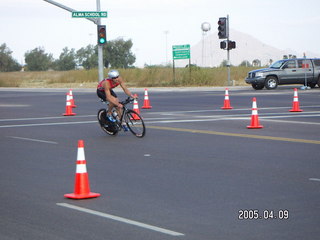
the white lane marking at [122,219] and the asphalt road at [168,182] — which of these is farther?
the asphalt road at [168,182]

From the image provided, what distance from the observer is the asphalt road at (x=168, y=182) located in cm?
785

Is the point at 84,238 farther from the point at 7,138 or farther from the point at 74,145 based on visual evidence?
the point at 7,138

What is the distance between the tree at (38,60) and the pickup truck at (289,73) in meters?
99.6

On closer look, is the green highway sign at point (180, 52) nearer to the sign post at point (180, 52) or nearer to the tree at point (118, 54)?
the sign post at point (180, 52)

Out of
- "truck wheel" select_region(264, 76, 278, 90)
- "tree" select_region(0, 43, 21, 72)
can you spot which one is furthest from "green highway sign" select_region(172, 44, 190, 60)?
"tree" select_region(0, 43, 21, 72)

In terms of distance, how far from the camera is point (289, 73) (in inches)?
1688

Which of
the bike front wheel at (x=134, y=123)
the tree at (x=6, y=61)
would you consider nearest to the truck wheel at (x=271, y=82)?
→ the bike front wheel at (x=134, y=123)

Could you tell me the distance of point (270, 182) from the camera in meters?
10.7

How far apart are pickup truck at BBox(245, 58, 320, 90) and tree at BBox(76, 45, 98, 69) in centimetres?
7802

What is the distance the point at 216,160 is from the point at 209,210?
14.9 feet

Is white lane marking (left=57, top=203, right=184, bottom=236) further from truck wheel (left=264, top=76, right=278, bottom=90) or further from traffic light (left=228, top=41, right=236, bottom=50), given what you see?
Answer: traffic light (left=228, top=41, right=236, bottom=50)

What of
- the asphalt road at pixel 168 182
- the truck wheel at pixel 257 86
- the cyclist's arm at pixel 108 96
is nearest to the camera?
the asphalt road at pixel 168 182

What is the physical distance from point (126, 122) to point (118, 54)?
4111 inches

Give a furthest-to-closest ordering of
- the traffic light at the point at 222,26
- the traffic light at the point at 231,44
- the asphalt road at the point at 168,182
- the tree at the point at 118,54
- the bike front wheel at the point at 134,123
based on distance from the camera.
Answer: the tree at the point at 118,54
the traffic light at the point at 231,44
the traffic light at the point at 222,26
the bike front wheel at the point at 134,123
the asphalt road at the point at 168,182
